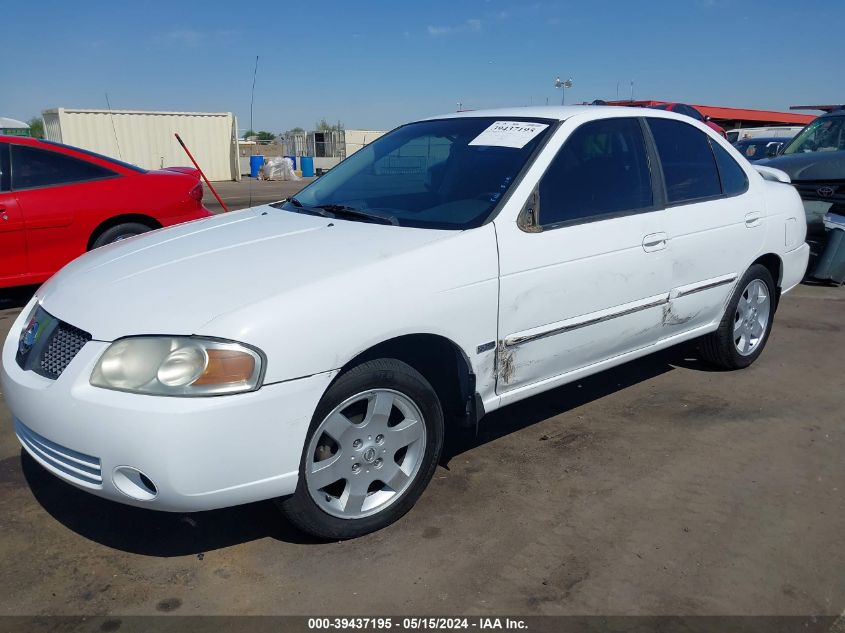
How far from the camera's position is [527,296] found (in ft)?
10.6

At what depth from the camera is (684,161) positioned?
13.9ft

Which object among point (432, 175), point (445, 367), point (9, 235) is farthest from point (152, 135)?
point (445, 367)

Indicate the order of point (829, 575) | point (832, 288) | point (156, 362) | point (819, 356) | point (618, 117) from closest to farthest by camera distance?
point (156, 362), point (829, 575), point (618, 117), point (819, 356), point (832, 288)

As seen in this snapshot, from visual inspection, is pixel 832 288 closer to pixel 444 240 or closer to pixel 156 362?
pixel 444 240

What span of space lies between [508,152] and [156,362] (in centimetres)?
197

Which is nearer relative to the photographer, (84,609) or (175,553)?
(84,609)

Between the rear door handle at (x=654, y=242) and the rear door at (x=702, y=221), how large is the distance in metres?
0.07

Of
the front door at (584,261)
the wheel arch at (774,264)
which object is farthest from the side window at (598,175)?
the wheel arch at (774,264)

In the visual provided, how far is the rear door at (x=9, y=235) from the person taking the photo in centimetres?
583

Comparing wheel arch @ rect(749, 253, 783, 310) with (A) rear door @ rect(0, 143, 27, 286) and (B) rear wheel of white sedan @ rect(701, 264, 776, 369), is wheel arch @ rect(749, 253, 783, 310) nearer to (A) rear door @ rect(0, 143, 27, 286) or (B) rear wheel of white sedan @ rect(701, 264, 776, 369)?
(B) rear wheel of white sedan @ rect(701, 264, 776, 369)

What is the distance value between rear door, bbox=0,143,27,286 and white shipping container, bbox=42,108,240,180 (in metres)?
16.5

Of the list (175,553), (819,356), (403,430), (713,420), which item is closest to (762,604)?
(403,430)

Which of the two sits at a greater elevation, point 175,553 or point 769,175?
point 769,175

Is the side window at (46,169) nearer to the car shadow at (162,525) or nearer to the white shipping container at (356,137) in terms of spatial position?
the car shadow at (162,525)
